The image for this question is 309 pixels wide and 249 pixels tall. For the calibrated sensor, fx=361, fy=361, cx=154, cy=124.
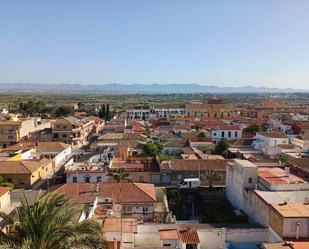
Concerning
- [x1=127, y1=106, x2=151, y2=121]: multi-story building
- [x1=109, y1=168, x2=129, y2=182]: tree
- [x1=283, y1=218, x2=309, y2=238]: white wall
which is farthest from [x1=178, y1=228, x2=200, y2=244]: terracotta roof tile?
[x1=127, y1=106, x2=151, y2=121]: multi-story building

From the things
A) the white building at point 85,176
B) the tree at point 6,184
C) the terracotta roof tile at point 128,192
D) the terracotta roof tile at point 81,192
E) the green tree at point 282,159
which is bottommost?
the tree at point 6,184

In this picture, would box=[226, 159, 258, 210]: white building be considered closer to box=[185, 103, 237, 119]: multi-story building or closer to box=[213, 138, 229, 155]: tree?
box=[213, 138, 229, 155]: tree

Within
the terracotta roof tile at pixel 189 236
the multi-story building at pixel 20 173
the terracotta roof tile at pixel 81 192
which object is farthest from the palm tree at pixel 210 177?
the multi-story building at pixel 20 173

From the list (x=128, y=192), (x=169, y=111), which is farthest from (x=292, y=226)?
(x=169, y=111)

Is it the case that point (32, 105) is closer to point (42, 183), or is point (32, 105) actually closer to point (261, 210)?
point (42, 183)

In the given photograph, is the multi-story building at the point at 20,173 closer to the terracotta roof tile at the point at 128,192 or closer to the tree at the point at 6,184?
the tree at the point at 6,184

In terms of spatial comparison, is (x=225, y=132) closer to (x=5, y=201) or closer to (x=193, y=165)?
(x=193, y=165)
